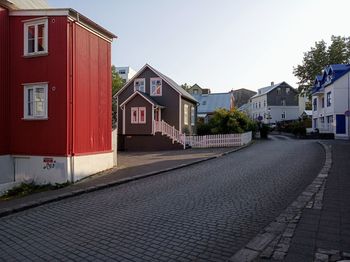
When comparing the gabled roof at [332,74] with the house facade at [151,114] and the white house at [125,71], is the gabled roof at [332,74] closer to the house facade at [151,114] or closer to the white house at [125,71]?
the house facade at [151,114]

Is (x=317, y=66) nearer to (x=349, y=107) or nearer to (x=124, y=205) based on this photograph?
(x=349, y=107)

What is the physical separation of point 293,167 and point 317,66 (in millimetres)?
46676

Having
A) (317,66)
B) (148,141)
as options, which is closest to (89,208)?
(148,141)

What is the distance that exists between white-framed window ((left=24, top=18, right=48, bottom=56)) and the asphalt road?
6562 mm

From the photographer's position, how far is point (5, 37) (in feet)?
45.3

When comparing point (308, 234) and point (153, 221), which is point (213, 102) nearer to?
point (153, 221)

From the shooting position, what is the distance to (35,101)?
13727mm

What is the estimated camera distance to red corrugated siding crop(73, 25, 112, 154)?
44.8 ft

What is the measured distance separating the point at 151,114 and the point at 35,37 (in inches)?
682

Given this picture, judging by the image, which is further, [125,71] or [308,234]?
[125,71]

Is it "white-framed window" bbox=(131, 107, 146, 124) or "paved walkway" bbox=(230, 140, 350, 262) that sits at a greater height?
"white-framed window" bbox=(131, 107, 146, 124)

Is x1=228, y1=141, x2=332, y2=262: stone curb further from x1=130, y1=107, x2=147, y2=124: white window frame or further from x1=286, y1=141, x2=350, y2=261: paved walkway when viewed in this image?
x1=130, y1=107, x2=147, y2=124: white window frame

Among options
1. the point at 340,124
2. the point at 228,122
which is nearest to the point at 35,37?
the point at 228,122

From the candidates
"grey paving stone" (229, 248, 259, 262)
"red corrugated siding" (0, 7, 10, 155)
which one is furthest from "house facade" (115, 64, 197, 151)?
"grey paving stone" (229, 248, 259, 262)
